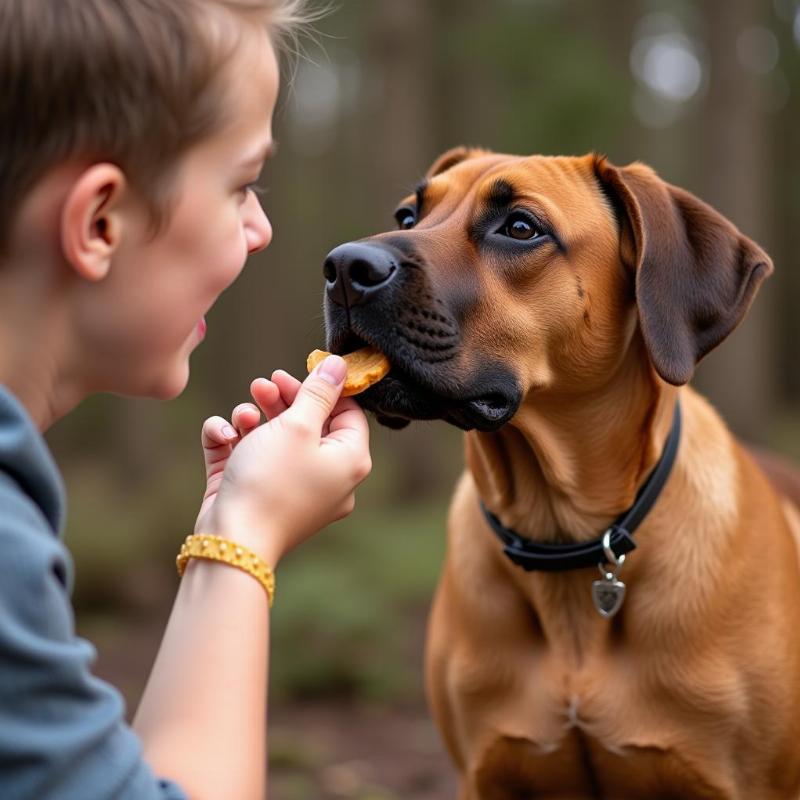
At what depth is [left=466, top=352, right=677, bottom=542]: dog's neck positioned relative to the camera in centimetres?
339

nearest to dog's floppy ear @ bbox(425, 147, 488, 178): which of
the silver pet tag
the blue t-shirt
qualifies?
the silver pet tag

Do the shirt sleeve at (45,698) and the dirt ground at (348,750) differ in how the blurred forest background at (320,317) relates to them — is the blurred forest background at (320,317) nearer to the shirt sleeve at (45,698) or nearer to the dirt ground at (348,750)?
the dirt ground at (348,750)

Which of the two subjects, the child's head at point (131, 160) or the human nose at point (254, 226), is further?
the human nose at point (254, 226)

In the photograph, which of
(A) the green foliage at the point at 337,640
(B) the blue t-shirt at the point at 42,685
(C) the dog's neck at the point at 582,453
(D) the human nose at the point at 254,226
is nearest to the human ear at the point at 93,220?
(B) the blue t-shirt at the point at 42,685

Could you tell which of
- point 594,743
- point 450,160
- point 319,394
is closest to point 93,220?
point 319,394

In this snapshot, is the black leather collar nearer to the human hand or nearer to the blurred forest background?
the blurred forest background

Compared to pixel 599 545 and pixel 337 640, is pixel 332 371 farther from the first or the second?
pixel 337 640

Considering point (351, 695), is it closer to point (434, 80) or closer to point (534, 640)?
point (534, 640)

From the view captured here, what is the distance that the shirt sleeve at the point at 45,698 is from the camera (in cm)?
155

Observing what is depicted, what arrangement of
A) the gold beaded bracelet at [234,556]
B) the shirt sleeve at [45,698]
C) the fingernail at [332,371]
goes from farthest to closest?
1. the fingernail at [332,371]
2. the gold beaded bracelet at [234,556]
3. the shirt sleeve at [45,698]

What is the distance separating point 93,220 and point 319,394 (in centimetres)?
56

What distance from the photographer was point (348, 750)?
18.9 ft

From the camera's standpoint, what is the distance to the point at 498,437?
11.6 feet

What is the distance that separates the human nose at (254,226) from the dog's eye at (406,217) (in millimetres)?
1517
